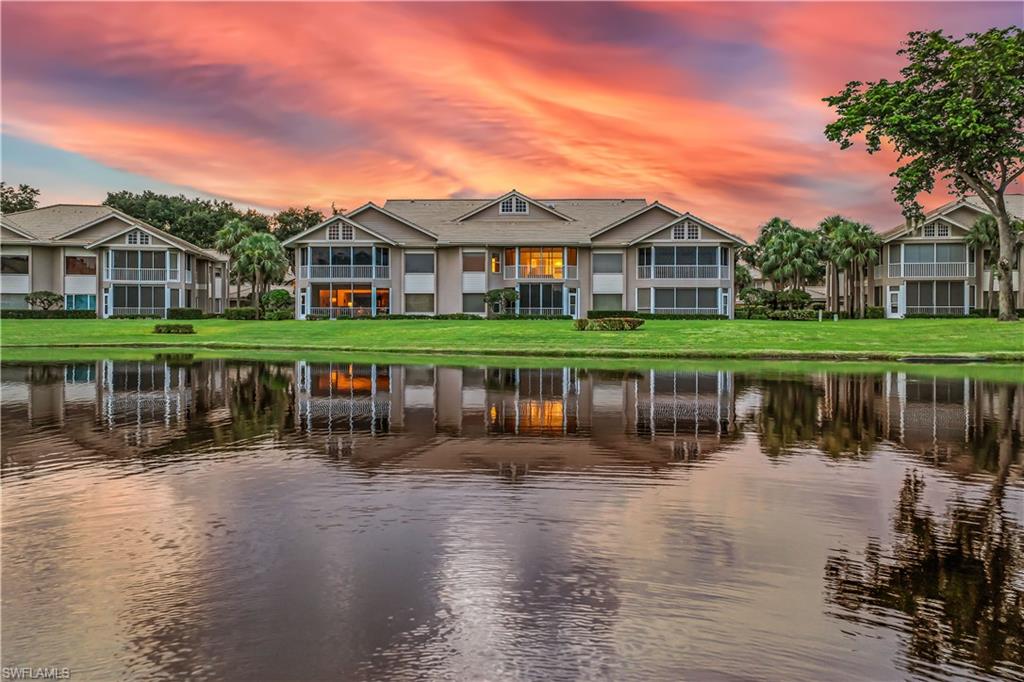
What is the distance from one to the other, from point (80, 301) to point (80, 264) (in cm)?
332

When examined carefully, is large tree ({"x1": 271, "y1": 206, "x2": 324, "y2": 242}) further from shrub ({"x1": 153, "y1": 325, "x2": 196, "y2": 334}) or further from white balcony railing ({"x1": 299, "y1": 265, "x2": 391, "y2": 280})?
shrub ({"x1": 153, "y1": 325, "x2": 196, "y2": 334})

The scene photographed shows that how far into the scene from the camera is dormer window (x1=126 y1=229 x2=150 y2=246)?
71812 mm

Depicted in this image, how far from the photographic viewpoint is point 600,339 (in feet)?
138

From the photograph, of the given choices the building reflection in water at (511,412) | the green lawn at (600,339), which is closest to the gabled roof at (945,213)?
the green lawn at (600,339)

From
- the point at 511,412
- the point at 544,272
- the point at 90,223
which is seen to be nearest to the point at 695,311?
the point at 544,272

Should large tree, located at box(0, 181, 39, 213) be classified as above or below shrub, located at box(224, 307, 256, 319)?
above

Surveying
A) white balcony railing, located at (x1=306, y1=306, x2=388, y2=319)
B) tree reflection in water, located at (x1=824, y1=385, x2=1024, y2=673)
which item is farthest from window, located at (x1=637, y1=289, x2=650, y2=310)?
tree reflection in water, located at (x1=824, y1=385, x2=1024, y2=673)

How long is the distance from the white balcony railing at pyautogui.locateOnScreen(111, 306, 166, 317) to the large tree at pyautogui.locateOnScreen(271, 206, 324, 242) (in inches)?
1394

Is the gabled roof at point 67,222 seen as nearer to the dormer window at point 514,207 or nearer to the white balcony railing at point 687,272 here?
the dormer window at point 514,207

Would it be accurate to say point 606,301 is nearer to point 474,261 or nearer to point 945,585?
point 474,261

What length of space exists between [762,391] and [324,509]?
15215mm

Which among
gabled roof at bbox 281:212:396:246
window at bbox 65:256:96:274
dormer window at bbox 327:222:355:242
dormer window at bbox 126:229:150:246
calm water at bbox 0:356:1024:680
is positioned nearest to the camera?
calm water at bbox 0:356:1024:680

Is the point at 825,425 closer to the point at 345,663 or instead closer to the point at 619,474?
the point at 619,474

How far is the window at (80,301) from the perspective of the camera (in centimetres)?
7069
